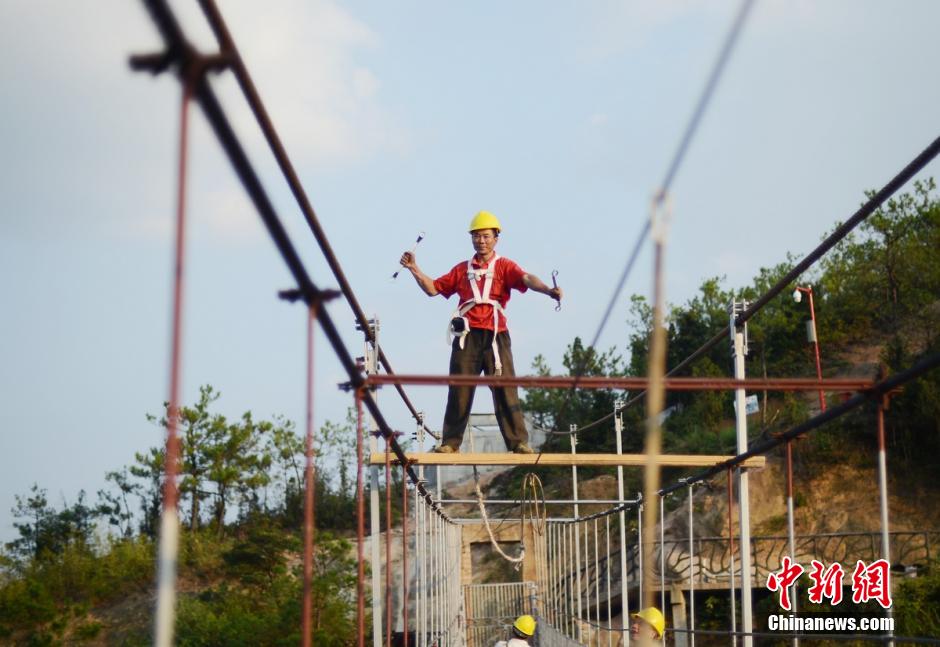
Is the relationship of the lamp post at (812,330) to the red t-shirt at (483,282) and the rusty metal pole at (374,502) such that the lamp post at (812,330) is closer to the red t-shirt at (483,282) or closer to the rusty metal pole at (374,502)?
the red t-shirt at (483,282)

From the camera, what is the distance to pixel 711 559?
628 inches

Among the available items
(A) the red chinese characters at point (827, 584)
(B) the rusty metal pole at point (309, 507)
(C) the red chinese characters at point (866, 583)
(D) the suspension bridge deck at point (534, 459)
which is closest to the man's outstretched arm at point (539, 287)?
(D) the suspension bridge deck at point (534, 459)

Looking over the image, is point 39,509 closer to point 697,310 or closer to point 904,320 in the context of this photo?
point 697,310

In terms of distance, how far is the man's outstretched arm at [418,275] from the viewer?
6273 millimetres

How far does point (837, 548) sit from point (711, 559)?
215cm

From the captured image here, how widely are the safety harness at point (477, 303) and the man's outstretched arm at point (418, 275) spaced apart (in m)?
0.20

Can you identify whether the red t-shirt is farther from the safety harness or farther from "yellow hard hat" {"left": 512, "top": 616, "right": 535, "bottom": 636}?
"yellow hard hat" {"left": 512, "top": 616, "right": 535, "bottom": 636}

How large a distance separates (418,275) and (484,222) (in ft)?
1.84

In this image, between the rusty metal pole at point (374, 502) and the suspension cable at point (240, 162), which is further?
the rusty metal pole at point (374, 502)

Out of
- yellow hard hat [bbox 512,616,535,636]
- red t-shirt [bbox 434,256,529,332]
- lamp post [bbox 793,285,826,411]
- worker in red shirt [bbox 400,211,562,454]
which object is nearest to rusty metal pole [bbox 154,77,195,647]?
lamp post [bbox 793,285,826,411]

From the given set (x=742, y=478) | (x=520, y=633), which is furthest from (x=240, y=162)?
(x=520, y=633)

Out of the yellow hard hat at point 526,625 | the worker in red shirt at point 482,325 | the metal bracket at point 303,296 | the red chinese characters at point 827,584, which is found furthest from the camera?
the red chinese characters at point 827,584

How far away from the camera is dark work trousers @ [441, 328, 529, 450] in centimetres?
651

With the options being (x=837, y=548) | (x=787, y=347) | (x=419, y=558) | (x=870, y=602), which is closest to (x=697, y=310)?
(x=787, y=347)
